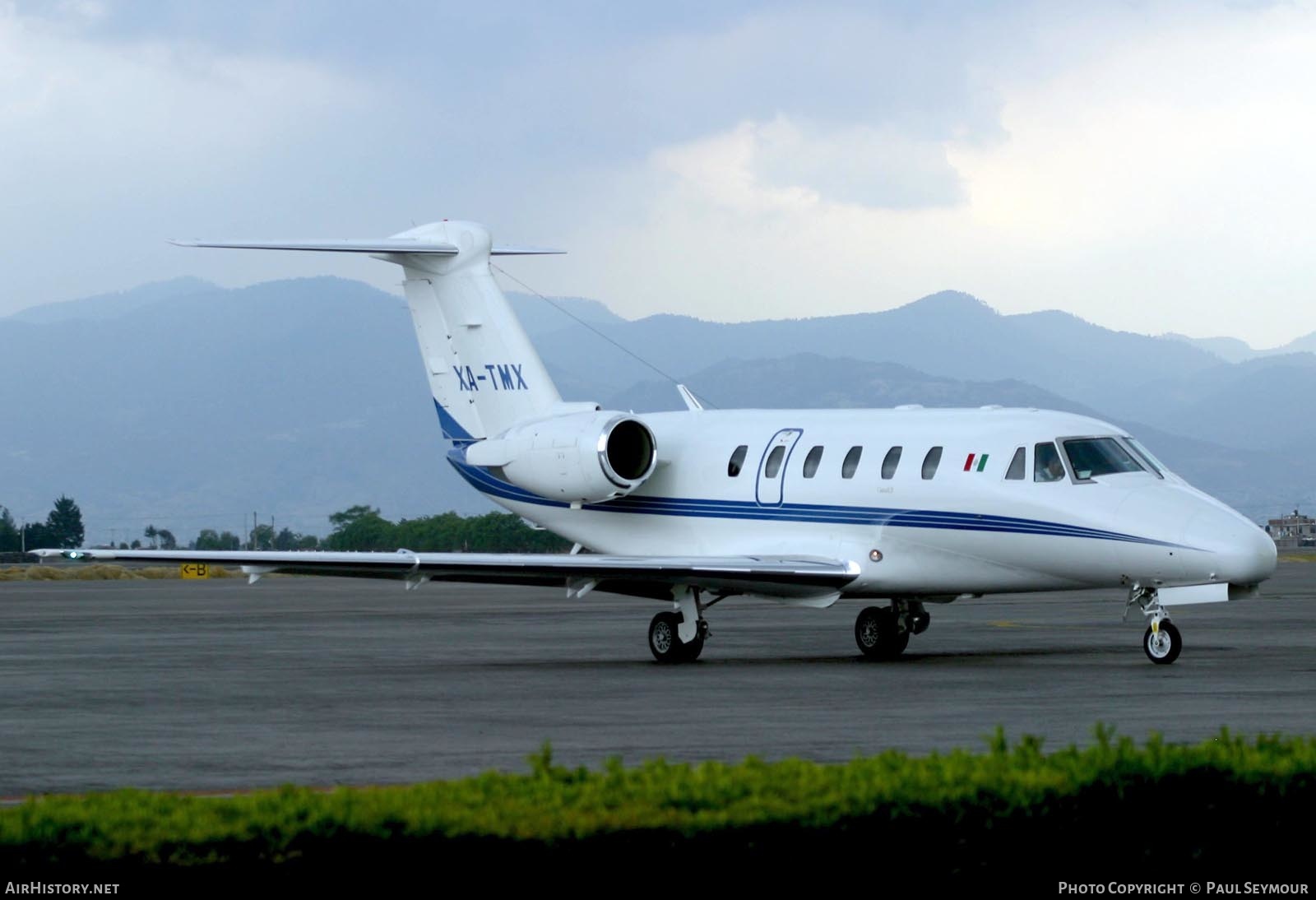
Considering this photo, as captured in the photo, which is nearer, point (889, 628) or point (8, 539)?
point (889, 628)

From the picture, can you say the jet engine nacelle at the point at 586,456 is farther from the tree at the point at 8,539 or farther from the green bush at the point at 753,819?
the tree at the point at 8,539

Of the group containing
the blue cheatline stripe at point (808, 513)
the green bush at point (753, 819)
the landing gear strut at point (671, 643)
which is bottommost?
the green bush at point (753, 819)

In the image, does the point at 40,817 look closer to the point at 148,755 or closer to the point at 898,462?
the point at 148,755

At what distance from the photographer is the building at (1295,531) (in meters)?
149

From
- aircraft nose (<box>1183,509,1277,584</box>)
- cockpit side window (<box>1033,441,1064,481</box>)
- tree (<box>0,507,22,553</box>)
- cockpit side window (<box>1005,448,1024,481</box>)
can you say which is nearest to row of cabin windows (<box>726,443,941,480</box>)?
cockpit side window (<box>1005,448,1024,481</box>)

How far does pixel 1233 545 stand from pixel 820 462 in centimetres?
532

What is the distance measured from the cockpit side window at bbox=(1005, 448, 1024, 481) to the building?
133 meters

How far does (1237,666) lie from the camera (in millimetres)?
20156

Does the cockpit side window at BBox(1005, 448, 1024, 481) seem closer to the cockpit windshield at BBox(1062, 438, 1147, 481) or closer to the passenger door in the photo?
the cockpit windshield at BBox(1062, 438, 1147, 481)

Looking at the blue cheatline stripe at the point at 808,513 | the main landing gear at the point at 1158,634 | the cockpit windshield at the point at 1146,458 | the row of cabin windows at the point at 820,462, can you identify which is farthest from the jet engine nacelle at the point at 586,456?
the main landing gear at the point at 1158,634

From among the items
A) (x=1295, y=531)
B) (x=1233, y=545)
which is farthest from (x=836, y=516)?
(x=1295, y=531)

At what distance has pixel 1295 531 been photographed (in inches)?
5965

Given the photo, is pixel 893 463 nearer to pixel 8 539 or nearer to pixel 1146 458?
pixel 1146 458

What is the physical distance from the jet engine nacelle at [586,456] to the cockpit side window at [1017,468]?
5.29 meters
